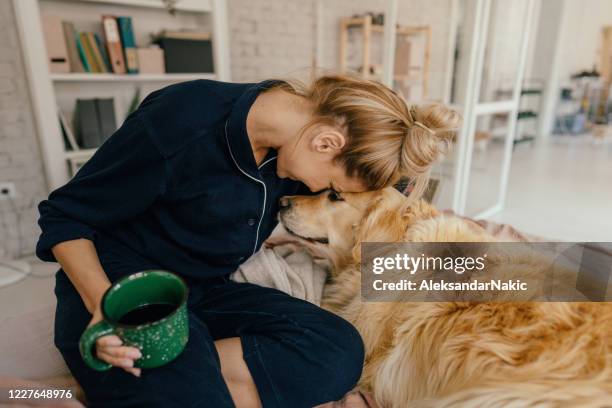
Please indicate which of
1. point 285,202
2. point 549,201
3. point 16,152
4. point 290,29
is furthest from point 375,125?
point 549,201

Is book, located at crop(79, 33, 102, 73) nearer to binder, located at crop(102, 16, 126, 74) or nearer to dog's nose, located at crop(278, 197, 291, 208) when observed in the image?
binder, located at crop(102, 16, 126, 74)

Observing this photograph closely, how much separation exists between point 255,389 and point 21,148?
2.24m

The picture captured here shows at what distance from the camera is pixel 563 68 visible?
24.0 feet

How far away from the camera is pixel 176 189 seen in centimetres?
95

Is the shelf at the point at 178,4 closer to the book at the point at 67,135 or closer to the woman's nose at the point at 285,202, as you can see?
the book at the point at 67,135

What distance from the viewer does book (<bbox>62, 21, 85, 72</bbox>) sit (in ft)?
7.47

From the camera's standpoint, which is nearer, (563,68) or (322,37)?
(322,37)

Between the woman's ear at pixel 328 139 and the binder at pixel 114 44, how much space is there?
1997 mm

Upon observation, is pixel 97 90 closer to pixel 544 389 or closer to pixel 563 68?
pixel 544 389

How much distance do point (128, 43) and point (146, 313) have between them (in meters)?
2.21

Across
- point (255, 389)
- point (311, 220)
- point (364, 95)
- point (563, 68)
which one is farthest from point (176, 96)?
point (563, 68)

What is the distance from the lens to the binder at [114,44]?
237 centimetres

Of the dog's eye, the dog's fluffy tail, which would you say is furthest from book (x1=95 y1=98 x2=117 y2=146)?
the dog's fluffy tail

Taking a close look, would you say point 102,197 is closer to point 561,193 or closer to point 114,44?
point 114,44
